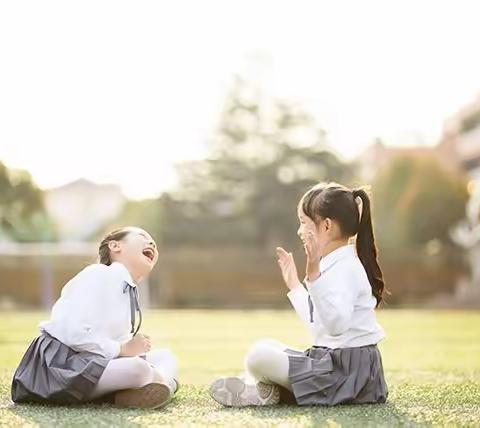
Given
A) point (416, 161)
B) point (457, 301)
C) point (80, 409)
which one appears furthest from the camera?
point (416, 161)

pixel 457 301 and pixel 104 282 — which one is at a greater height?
pixel 104 282

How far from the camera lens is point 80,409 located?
3.04 metres

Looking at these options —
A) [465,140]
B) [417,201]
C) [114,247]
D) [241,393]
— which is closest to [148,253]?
[114,247]

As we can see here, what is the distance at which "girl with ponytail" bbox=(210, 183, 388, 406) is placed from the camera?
3102mm

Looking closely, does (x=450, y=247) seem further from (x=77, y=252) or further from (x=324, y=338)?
(x=324, y=338)

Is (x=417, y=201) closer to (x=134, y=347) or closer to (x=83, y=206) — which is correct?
→ (x=83, y=206)

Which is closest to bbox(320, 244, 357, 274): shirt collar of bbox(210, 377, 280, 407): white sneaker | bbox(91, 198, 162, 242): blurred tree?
bbox(210, 377, 280, 407): white sneaker

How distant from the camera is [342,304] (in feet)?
9.96

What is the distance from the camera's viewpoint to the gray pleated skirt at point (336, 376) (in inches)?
123

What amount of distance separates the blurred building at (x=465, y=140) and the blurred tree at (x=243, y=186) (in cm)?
533

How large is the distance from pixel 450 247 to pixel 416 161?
8.56 ft

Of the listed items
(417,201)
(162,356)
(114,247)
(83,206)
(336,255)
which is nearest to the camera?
(336,255)

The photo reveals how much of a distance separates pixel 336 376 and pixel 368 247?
1.35 feet

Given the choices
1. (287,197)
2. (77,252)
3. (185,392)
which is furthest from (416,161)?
(185,392)
